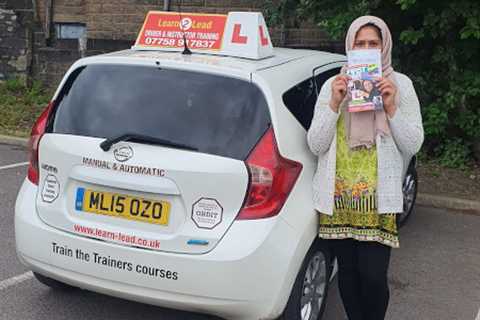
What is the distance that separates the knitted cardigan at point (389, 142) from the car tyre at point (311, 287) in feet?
1.16

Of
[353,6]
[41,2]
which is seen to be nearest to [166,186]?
[353,6]

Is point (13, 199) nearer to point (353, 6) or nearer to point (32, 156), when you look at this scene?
point (32, 156)

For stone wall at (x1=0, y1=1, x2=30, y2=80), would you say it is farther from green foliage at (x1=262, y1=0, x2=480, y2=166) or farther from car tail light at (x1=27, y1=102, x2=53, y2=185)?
car tail light at (x1=27, y1=102, x2=53, y2=185)

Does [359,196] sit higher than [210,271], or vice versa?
[359,196]

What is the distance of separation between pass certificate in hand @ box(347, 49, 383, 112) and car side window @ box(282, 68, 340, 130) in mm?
532

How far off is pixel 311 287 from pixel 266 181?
2.54 feet

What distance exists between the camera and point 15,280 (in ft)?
14.0

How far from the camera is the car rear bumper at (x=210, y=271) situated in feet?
9.90

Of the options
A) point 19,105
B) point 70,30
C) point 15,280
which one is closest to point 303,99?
point 15,280

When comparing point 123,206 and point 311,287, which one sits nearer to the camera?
point 123,206

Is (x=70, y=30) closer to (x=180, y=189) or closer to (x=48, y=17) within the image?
(x=48, y=17)

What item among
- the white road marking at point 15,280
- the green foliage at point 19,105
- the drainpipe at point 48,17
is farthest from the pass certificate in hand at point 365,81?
the drainpipe at point 48,17

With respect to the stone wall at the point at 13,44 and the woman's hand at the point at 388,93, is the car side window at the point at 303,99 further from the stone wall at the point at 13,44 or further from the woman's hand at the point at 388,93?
the stone wall at the point at 13,44

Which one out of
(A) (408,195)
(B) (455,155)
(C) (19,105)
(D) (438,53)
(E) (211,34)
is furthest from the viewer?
(C) (19,105)
